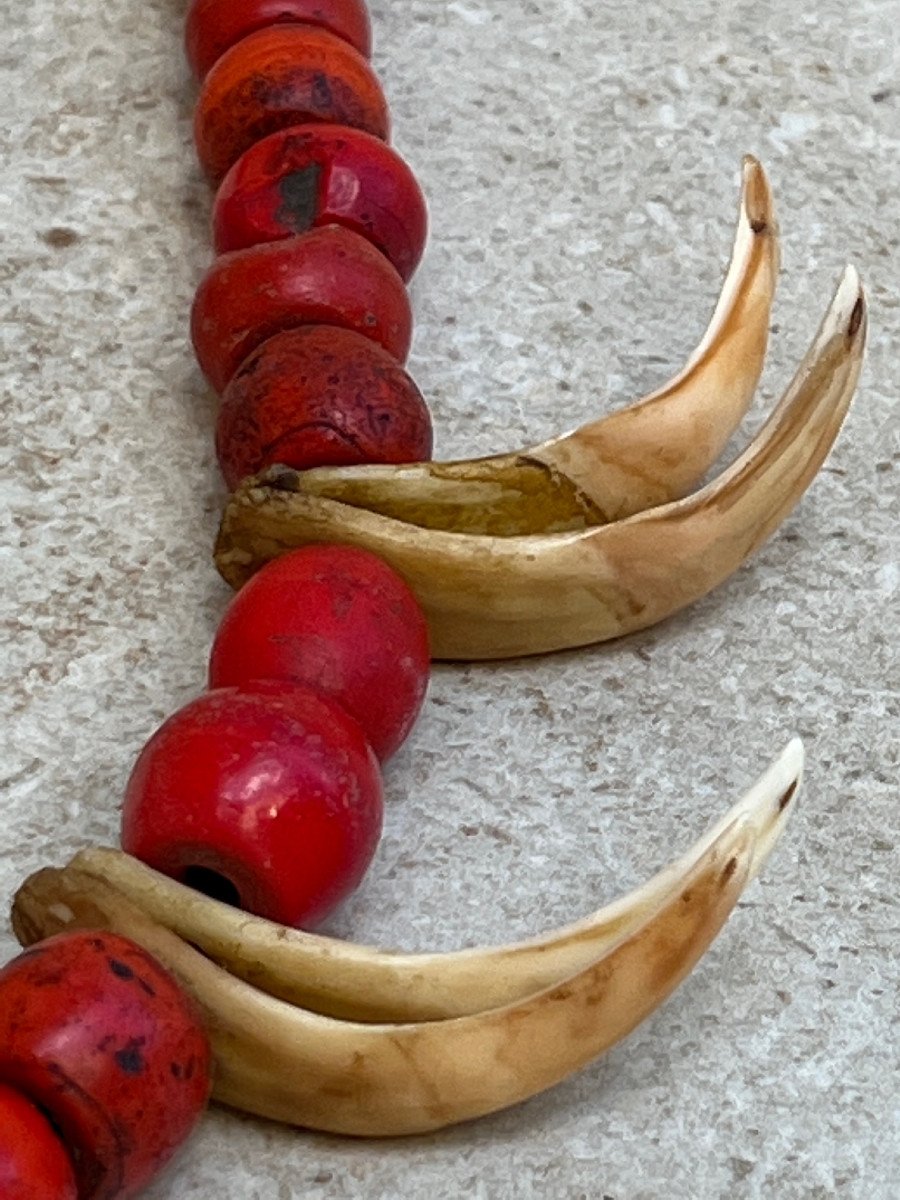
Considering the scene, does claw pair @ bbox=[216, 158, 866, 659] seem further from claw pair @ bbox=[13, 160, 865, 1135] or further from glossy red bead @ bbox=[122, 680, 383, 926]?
glossy red bead @ bbox=[122, 680, 383, 926]

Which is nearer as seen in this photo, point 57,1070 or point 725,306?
point 57,1070

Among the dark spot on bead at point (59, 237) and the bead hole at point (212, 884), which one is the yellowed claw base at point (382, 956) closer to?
the bead hole at point (212, 884)

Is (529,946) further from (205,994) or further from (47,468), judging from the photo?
(47,468)

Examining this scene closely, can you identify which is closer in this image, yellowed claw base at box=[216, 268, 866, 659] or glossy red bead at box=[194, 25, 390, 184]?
yellowed claw base at box=[216, 268, 866, 659]

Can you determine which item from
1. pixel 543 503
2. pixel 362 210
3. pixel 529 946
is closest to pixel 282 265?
pixel 362 210

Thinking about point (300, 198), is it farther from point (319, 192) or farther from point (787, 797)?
point (787, 797)

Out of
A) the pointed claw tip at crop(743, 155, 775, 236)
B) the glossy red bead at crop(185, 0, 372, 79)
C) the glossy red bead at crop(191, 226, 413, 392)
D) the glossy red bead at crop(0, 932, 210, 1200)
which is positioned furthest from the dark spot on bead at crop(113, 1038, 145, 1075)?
the glossy red bead at crop(185, 0, 372, 79)
